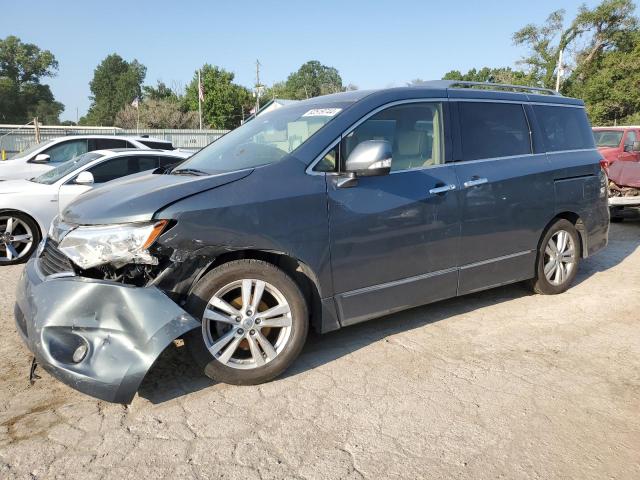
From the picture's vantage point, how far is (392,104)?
3.92m

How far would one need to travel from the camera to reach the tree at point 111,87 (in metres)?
108

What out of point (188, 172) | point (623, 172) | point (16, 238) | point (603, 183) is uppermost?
point (188, 172)

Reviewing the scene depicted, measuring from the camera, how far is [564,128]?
5.32m

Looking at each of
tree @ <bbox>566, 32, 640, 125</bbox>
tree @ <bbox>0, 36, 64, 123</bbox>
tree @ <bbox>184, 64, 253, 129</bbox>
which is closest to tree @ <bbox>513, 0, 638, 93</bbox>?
tree @ <bbox>566, 32, 640, 125</bbox>

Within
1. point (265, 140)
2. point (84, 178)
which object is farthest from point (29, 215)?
point (265, 140)

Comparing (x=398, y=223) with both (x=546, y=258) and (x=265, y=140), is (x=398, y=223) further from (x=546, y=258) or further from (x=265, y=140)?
(x=546, y=258)

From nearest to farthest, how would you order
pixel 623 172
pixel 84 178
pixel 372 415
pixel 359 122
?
pixel 372 415 < pixel 359 122 < pixel 84 178 < pixel 623 172

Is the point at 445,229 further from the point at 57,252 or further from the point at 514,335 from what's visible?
the point at 57,252

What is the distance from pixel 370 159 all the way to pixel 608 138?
39.3 feet

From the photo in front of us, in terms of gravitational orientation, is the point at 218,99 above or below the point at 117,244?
above

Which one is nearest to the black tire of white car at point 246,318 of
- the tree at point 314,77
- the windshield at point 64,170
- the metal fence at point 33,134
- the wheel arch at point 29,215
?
the wheel arch at point 29,215

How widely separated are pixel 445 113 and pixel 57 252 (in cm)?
302

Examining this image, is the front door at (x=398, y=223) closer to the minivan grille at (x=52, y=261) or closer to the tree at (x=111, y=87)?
the minivan grille at (x=52, y=261)

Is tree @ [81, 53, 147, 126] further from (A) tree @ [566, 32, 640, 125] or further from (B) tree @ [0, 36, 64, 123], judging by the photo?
(A) tree @ [566, 32, 640, 125]
